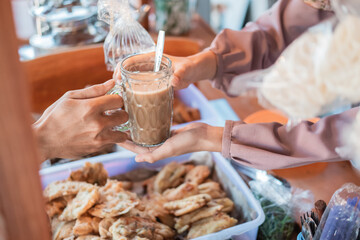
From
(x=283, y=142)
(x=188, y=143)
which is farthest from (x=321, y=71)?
(x=188, y=143)

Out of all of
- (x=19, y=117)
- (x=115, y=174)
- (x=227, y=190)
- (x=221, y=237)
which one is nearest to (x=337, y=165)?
(x=227, y=190)

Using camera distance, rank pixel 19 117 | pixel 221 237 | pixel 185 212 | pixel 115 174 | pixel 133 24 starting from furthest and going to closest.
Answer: pixel 115 174, pixel 133 24, pixel 185 212, pixel 221 237, pixel 19 117

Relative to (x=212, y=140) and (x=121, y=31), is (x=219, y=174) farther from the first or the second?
(x=121, y=31)

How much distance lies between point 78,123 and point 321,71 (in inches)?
24.0

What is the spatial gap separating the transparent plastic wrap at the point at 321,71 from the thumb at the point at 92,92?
500 millimetres

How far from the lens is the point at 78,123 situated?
0.94 m

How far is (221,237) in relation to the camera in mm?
1080

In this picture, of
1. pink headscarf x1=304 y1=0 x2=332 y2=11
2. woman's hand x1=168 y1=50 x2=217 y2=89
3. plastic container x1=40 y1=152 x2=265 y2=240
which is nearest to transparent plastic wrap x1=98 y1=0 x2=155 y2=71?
woman's hand x1=168 y1=50 x2=217 y2=89

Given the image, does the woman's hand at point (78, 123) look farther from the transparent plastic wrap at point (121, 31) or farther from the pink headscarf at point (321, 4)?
the pink headscarf at point (321, 4)

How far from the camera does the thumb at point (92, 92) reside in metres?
0.97

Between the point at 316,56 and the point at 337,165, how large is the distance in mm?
882

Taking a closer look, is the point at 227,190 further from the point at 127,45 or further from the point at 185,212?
the point at 127,45

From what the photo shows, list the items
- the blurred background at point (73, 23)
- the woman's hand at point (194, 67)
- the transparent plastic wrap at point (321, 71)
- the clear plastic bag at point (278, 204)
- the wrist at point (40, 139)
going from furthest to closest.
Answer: the blurred background at point (73, 23)
the woman's hand at point (194, 67)
the clear plastic bag at point (278, 204)
the wrist at point (40, 139)
the transparent plastic wrap at point (321, 71)

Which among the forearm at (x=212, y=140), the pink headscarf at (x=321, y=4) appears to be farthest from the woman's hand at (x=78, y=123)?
the pink headscarf at (x=321, y=4)
